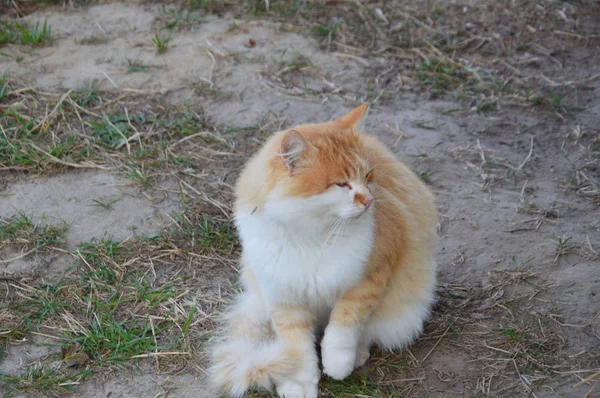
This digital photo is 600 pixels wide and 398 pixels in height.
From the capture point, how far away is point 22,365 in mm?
2883

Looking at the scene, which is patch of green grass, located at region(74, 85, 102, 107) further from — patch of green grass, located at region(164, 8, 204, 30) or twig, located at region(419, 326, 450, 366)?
twig, located at region(419, 326, 450, 366)

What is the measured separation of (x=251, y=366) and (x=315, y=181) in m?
0.77

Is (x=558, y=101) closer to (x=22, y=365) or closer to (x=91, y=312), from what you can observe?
(x=91, y=312)

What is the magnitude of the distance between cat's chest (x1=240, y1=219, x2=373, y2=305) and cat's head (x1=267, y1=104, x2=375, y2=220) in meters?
0.13

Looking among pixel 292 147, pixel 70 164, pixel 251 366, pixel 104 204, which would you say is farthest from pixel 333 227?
pixel 70 164

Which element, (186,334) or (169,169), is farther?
(169,169)

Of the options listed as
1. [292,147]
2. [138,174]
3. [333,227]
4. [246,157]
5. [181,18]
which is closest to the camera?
[292,147]

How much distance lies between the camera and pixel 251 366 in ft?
8.80

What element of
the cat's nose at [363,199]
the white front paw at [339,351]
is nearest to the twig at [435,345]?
the white front paw at [339,351]

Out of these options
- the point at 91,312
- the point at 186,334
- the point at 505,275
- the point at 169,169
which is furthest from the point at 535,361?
the point at 169,169

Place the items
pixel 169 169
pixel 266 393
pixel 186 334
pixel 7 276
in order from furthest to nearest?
pixel 169 169, pixel 7 276, pixel 186 334, pixel 266 393

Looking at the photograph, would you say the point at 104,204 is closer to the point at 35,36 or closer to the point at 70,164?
the point at 70,164

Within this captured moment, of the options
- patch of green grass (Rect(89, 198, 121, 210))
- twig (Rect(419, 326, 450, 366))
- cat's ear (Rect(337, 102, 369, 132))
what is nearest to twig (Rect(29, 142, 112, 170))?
patch of green grass (Rect(89, 198, 121, 210))

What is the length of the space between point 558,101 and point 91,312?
3.22m
